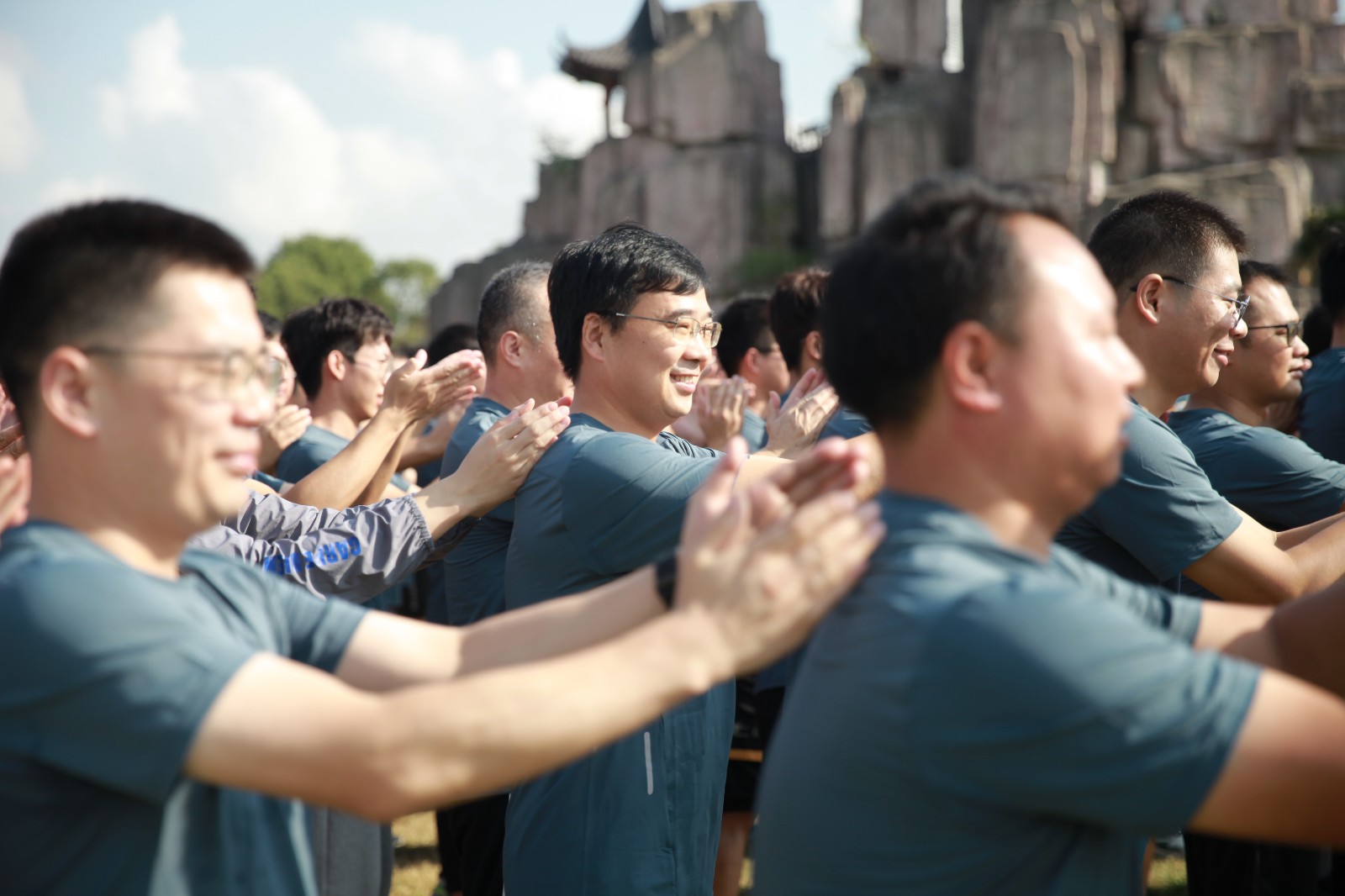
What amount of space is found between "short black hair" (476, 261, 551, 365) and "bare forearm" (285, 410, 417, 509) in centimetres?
88

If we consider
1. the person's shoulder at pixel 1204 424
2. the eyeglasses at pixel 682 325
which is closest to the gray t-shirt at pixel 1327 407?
the person's shoulder at pixel 1204 424

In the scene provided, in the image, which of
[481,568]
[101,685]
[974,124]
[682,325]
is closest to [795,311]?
[481,568]

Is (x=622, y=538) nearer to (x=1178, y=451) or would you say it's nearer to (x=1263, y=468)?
(x=1178, y=451)

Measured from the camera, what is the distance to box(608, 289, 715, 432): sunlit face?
12.1 feet

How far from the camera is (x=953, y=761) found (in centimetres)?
160

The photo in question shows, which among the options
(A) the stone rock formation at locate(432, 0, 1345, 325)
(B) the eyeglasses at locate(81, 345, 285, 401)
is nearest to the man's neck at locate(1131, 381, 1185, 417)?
(B) the eyeglasses at locate(81, 345, 285, 401)

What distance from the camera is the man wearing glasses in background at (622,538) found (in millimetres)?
3174

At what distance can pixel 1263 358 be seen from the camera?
480 centimetres

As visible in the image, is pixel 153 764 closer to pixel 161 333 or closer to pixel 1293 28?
pixel 161 333

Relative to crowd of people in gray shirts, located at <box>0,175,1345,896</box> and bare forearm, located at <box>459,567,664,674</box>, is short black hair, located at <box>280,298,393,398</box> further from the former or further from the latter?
bare forearm, located at <box>459,567,664,674</box>

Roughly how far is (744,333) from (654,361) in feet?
11.9

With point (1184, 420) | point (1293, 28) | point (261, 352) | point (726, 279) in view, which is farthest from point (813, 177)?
point (261, 352)

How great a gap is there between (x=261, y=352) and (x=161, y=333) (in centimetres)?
16

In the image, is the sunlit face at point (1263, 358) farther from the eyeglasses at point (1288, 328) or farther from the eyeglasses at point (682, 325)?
the eyeglasses at point (682, 325)
